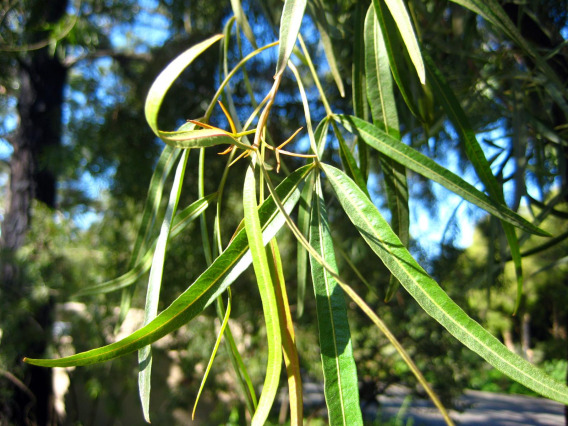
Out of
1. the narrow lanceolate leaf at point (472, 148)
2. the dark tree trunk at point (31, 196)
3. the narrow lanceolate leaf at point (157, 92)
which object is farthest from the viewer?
the dark tree trunk at point (31, 196)

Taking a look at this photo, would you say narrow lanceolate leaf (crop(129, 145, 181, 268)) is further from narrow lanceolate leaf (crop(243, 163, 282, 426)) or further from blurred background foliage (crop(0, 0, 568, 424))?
blurred background foliage (crop(0, 0, 568, 424))

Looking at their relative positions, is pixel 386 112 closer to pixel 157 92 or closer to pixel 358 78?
pixel 358 78

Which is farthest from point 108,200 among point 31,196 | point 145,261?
point 145,261

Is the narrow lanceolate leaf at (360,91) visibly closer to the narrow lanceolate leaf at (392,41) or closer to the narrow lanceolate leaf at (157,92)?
the narrow lanceolate leaf at (392,41)

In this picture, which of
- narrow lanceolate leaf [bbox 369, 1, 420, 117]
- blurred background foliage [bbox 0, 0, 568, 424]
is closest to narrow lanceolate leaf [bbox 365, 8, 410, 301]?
narrow lanceolate leaf [bbox 369, 1, 420, 117]

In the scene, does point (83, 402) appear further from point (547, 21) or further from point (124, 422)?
point (547, 21)

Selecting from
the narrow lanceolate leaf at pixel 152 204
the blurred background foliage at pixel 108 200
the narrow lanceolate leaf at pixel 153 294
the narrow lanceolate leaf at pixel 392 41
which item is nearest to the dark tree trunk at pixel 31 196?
the blurred background foliage at pixel 108 200
